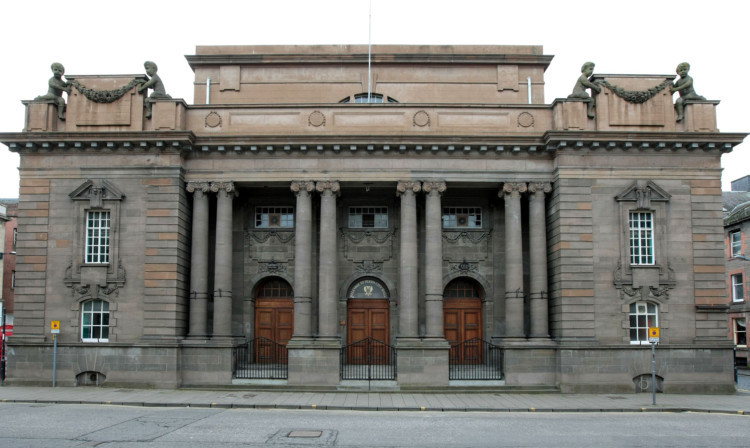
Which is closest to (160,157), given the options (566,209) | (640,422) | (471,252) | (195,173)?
(195,173)

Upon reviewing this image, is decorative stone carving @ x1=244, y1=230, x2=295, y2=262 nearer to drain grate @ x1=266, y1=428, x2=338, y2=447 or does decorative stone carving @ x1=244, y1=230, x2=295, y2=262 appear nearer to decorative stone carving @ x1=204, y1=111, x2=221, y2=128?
decorative stone carving @ x1=204, y1=111, x2=221, y2=128

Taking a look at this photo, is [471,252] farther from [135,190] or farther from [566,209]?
[135,190]

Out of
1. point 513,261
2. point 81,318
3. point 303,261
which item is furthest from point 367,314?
point 81,318

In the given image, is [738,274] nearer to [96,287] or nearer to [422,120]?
[422,120]

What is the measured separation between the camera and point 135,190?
83.4ft

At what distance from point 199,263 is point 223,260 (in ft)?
2.83

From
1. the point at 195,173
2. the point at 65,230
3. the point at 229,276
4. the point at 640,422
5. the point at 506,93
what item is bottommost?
the point at 640,422

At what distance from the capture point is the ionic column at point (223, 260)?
998 inches

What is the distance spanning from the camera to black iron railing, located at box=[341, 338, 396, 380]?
84.6ft

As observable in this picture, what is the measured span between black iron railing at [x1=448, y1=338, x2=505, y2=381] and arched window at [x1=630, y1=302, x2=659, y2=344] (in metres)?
4.74

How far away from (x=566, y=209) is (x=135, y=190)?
15.6 metres

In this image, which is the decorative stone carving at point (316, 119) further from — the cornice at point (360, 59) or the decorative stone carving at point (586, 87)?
the decorative stone carving at point (586, 87)

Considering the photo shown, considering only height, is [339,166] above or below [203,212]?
above

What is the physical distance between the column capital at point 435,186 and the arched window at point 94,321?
1228 centimetres
